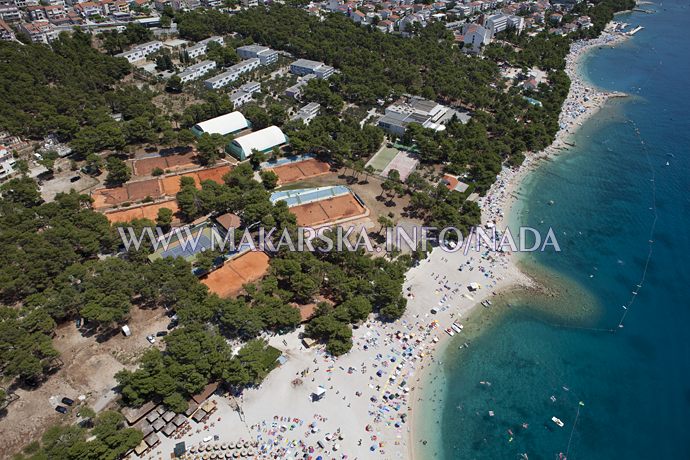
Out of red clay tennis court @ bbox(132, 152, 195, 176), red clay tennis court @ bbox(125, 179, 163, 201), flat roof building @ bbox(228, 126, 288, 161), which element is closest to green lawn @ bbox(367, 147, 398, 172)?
flat roof building @ bbox(228, 126, 288, 161)

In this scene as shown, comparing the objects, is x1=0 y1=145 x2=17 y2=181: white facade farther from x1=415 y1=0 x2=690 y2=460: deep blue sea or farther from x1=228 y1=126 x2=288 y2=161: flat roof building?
x1=415 y1=0 x2=690 y2=460: deep blue sea

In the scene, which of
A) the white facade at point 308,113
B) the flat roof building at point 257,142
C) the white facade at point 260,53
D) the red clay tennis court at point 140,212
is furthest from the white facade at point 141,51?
the red clay tennis court at point 140,212

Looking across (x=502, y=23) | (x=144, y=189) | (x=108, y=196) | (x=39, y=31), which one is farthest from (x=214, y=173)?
(x=502, y=23)

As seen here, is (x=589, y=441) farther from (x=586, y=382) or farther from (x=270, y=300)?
(x=270, y=300)

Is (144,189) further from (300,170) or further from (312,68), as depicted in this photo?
(312,68)

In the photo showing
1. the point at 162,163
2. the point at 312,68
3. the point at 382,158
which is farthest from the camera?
the point at 312,68

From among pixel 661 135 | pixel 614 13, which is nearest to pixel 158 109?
pixel 661 135
